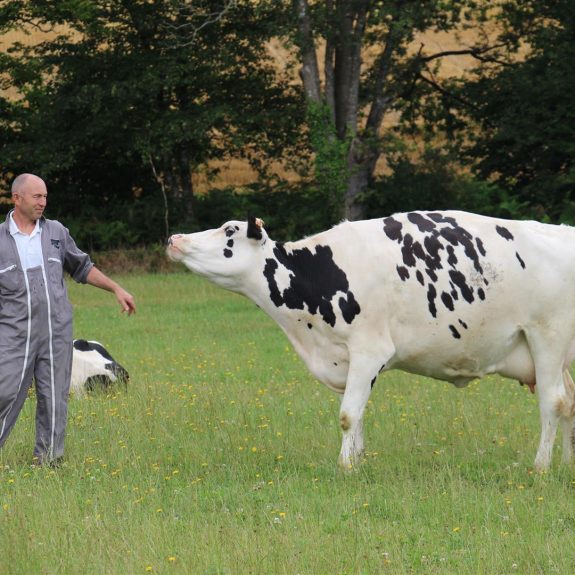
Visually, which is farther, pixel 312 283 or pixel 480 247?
pixel 312 283

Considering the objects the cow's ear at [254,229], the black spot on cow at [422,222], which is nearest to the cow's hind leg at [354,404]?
the black spot on cow at [422,222]

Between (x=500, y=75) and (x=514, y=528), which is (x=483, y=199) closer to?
(x=500, y=75)

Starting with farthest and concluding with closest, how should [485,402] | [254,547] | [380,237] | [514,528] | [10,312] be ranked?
[485,402]
[380,237]
[10,312]
[514,528]
[254,547]

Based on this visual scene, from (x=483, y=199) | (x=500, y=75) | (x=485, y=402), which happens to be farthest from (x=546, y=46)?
(x=485, y=402)

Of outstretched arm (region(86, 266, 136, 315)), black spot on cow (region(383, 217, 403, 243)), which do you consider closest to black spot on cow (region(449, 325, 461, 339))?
black spot on cow (region(383, 217, 403, 243))

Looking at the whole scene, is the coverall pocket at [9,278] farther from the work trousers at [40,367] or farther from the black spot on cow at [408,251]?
the black spot on cow at [408,251]

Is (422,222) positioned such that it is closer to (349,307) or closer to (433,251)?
(433,251)

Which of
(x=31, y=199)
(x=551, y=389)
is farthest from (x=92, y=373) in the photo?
(x=551, y=389)

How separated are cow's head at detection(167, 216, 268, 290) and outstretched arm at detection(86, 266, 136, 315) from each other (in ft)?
1.97

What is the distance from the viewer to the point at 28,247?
32.7 ft

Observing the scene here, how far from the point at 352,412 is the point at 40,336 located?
264 cm

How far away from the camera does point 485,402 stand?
540 inches

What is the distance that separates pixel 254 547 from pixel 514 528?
1.80 meters

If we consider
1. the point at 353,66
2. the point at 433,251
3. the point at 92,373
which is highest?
the point at 433,251
